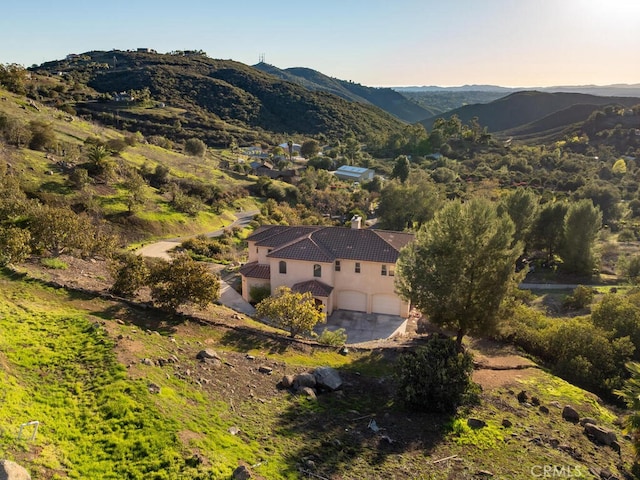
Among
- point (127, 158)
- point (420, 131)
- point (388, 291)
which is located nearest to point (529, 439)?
point (388, 291)

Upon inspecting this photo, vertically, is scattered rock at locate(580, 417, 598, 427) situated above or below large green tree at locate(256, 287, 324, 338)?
below

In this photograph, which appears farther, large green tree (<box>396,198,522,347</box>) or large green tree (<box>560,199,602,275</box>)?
large green tree (<box>560,199,602,275</box>)

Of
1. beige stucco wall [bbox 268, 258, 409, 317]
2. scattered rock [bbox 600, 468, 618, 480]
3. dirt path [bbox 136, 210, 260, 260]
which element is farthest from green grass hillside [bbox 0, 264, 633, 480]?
dirt path [bbox 136, 210, 260, 260]

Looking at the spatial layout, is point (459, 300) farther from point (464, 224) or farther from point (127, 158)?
point (127, 158)

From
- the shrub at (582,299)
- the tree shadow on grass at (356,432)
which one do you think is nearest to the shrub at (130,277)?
the tree shadow on grass at (356,432)

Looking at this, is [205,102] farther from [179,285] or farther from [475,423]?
[475,423]

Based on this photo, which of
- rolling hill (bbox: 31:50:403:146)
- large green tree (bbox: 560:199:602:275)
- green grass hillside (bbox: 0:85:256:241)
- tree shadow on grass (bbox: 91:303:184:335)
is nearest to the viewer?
tree shadow on grass (bbox: 91:303:184:335)

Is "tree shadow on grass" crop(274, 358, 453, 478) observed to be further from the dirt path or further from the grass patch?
the dirt path
